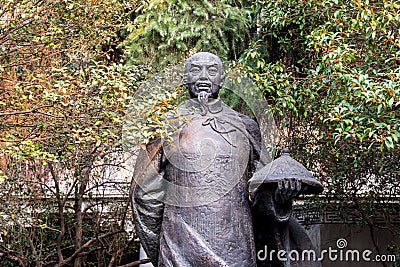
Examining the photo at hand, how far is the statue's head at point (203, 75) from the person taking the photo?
16.1 feet

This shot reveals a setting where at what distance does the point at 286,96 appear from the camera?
767 cm

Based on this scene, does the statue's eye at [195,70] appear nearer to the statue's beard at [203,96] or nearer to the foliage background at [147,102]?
the statue's beard at [203,96]

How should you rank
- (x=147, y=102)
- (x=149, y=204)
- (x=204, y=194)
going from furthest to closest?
(x=147, y=102) < (x=149, y=204) < (x=204, y=194)

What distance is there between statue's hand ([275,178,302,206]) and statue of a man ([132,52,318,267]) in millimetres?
13

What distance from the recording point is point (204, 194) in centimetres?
475

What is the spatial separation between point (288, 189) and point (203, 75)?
0.99m

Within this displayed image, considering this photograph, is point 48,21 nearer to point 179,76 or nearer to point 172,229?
point 179,76

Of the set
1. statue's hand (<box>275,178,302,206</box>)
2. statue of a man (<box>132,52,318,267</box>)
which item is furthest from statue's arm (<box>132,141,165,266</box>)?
statue's hand (<box>275,178,302,206</box>)

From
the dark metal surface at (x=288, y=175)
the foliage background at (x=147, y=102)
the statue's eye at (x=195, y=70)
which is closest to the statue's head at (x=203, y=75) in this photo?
the statue's eye at (x=195, y=70)

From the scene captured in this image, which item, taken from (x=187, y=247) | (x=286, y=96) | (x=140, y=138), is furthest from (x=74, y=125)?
(x=286, y=96)

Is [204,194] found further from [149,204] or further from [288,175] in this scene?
[288,175]

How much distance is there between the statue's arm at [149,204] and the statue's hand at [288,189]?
0.82 meters

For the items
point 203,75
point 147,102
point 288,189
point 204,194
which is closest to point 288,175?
point 288,189

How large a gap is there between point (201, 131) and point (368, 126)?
2.30 metres
